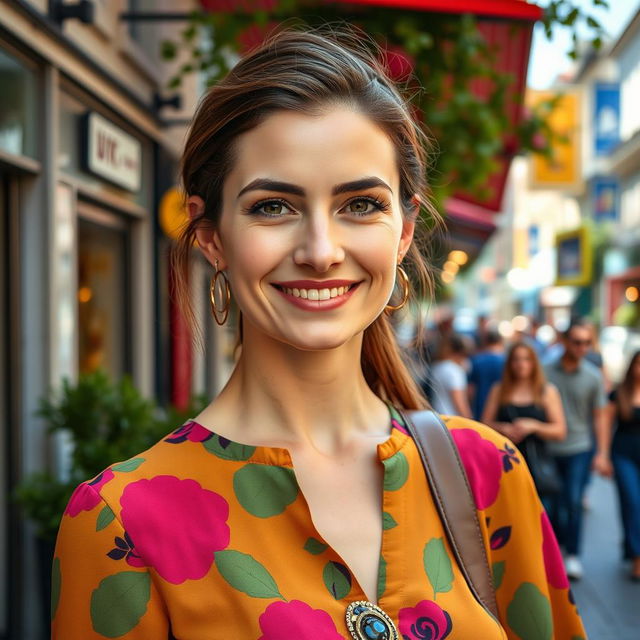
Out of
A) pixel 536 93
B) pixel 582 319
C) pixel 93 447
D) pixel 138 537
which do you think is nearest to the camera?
pixel 138 537

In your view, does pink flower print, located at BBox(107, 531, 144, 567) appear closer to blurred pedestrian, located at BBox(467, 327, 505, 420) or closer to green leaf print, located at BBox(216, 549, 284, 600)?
green leaf print, located at BBox(216, 549, 284, 600)

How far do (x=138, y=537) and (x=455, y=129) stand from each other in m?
5.08

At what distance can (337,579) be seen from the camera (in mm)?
1403

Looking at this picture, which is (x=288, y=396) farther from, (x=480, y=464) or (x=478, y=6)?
(x=478, y=6)

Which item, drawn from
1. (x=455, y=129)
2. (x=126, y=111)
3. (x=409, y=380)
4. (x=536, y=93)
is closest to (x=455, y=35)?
(x=455, y=129)

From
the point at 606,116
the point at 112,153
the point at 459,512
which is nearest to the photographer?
the point at 459,512

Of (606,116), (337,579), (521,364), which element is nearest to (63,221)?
(521,364)

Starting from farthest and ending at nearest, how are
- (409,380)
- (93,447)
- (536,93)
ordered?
1. (536,93)
2. (93,447)
3. (409,380)

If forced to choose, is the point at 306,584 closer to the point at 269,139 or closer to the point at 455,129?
the point at 269,139

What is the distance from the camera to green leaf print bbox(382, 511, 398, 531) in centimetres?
147

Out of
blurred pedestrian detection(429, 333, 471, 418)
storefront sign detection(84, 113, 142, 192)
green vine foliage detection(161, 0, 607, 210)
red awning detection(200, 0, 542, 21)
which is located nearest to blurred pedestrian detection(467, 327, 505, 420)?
blurred pedestrian detection(429, 333, 471, 418)

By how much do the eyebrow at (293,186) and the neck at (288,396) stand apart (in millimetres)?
291

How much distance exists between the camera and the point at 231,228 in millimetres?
1405

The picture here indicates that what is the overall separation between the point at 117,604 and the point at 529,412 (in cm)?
519
